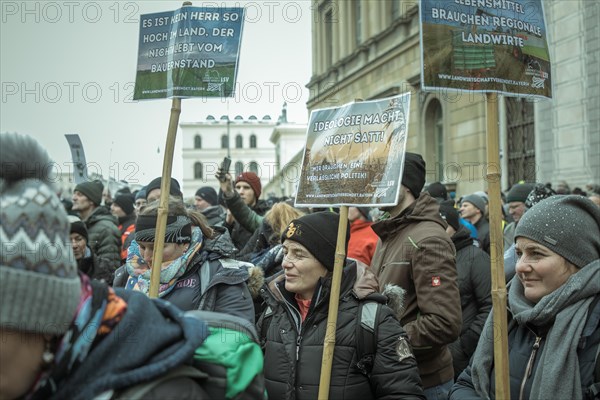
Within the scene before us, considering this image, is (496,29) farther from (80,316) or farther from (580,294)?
(80,316)

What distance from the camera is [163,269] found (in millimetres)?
3986

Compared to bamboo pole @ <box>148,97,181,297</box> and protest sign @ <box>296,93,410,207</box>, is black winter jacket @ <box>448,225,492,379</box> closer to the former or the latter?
protest sign @ <box>296,93,410,207</box>

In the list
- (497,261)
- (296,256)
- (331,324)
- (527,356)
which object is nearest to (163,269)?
(296,256)

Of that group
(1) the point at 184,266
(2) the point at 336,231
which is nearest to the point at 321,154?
(2) the point at 336,231

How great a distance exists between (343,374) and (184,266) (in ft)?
3.52

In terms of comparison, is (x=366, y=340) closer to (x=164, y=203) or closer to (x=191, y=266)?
(x=191, y=266)

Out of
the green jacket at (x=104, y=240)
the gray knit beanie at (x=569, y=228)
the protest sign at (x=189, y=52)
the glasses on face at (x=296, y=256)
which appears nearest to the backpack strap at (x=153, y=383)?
the gray knit beanie at (x=569, y=228)

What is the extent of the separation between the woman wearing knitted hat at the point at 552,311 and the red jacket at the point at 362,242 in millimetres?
1903

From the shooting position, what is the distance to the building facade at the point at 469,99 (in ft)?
44.2

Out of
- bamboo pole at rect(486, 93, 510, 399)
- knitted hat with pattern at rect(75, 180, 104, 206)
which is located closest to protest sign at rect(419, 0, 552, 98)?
bamboo pole at rect(486, 93, 510, 399)

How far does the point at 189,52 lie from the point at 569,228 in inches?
98.4

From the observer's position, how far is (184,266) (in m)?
4.00

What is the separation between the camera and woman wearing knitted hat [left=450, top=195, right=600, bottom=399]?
115 inches

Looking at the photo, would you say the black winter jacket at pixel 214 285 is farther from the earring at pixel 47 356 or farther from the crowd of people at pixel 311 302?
the earring at pixel 47 356
